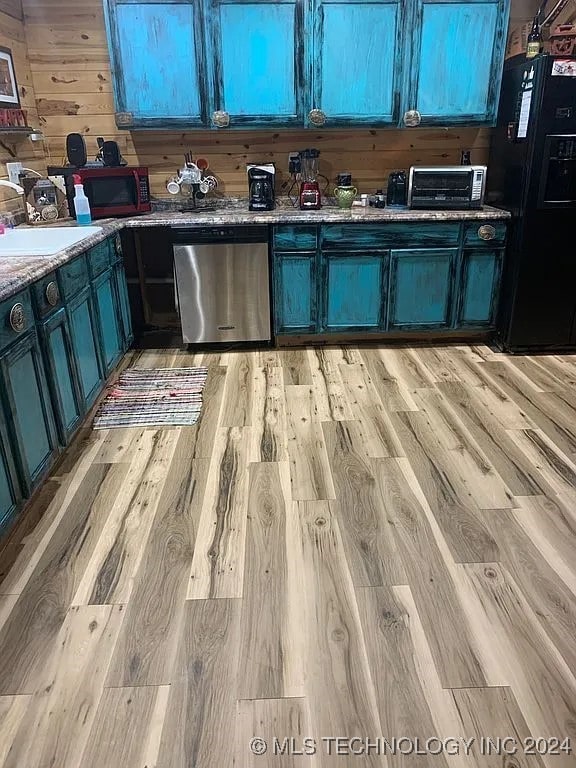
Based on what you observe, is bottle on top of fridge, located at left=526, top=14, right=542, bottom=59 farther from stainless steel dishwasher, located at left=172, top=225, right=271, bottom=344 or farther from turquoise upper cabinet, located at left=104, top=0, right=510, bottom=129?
stainless steel dishwasher, located at left=172, top=225, right=271, bottom=344

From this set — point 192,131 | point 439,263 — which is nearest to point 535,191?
point 439,263

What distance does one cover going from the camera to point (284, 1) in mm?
3416

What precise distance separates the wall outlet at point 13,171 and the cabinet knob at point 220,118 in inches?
48.2

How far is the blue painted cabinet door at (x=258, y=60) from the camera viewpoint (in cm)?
344

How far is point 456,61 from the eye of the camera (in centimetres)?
356

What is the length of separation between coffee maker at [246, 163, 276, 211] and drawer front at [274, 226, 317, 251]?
32 centimetres

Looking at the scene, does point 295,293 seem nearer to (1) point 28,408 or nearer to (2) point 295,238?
(2) point 295,238

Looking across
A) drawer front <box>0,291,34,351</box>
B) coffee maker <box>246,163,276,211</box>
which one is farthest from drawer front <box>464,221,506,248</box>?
drawer front <box>0,291,34,351</box>

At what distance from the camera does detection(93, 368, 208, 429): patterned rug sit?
116 inches

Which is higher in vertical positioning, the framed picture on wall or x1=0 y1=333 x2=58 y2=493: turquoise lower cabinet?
the framed picture on wall

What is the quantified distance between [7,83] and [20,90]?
0.20m

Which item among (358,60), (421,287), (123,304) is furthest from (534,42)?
(123,304)

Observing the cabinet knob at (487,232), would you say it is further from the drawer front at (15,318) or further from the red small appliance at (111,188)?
the drawer front at (15,318)

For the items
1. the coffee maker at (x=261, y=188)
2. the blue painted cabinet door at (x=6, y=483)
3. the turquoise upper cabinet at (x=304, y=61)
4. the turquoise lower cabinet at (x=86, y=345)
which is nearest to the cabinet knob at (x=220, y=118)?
the turquoise upper cabinet at (x=304, y=61)
